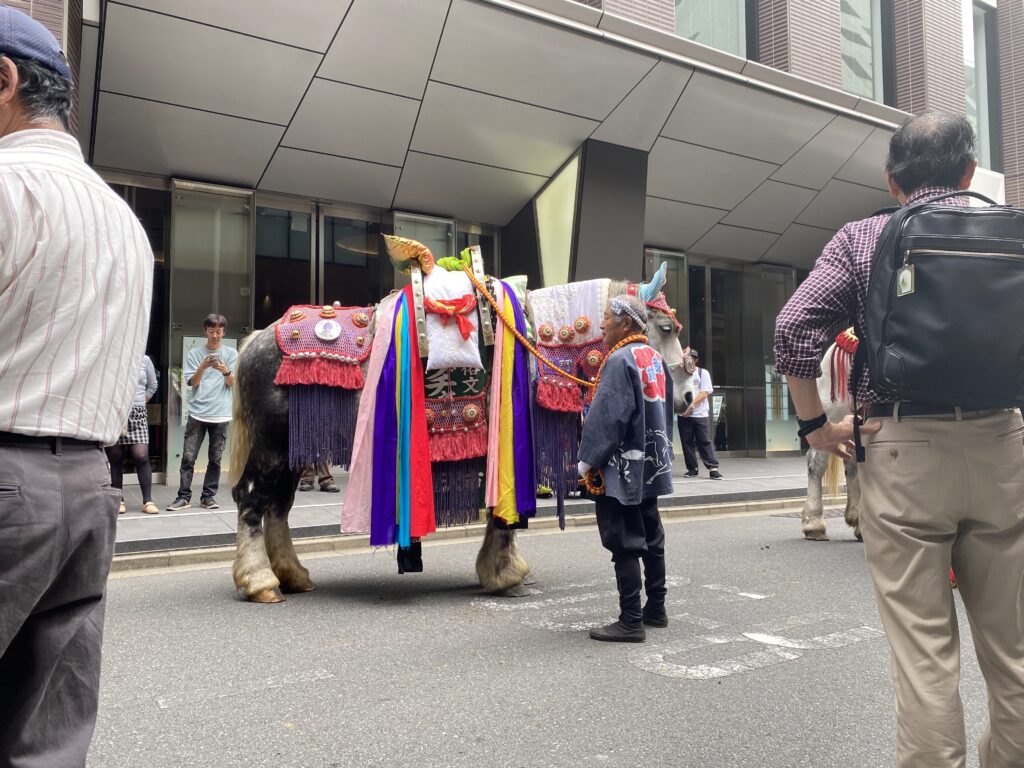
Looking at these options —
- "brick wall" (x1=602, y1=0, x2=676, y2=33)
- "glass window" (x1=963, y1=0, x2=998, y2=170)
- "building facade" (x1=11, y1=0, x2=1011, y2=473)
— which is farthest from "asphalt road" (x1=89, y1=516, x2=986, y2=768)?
"glass window" (x1=963, y1=0, x2=998, y2=170)

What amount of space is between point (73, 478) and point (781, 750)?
8.12 ft

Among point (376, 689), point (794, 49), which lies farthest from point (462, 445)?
point (794, 49)

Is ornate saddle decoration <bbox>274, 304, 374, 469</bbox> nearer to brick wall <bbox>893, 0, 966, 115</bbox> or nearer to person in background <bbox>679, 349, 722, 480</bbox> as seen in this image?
person in background <bbox>679, 349, 722, 480</bbox>

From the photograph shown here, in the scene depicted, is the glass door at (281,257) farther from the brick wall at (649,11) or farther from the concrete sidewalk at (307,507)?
the brick wall at (649,11)

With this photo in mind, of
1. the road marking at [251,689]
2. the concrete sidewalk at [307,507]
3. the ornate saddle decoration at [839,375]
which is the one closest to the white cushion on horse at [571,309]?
the road marking at [251,689]

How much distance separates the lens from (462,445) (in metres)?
5.19

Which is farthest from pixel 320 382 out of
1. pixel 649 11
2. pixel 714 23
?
pixel 714 23

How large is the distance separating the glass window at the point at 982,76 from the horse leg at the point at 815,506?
48.6ft

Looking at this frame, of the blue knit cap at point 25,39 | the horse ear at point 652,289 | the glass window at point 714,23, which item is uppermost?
the glass window at point 714,23

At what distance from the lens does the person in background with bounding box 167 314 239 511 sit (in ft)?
28.1

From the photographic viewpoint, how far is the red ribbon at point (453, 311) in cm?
508

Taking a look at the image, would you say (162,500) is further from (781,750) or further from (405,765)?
(781,750)

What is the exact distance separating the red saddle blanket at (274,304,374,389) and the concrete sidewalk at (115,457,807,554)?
7.63ft

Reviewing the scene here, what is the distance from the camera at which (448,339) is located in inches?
200
